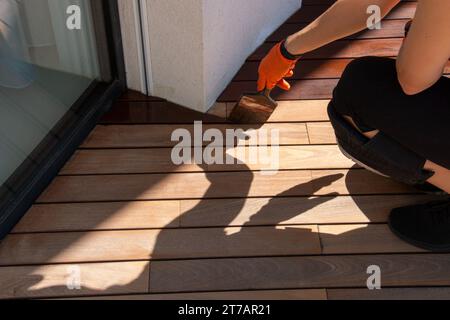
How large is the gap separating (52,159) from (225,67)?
656 mm

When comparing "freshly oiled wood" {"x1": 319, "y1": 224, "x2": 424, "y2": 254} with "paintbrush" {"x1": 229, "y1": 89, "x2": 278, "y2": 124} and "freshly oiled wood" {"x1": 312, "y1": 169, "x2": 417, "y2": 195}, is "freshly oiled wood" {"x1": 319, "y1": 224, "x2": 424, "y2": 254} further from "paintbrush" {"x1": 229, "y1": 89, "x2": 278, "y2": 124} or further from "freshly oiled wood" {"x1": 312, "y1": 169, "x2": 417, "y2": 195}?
"paintbrush" {"x1": 229, "y1": 89, "x2": 278, "y2": 124}

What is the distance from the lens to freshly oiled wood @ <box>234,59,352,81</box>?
2209 mm

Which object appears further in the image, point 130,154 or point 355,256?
point 130,154

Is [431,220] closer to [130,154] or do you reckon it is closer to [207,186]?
[207,186]

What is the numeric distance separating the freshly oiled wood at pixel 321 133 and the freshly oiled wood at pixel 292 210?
0.25 metres

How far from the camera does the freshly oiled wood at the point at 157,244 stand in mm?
1620

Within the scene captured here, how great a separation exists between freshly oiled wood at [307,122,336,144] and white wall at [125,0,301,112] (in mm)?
347

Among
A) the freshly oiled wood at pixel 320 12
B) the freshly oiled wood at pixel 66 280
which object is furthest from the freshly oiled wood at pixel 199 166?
the freshly oiled wood at pixel 320 12

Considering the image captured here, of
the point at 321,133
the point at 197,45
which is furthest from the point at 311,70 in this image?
the point at 197,45

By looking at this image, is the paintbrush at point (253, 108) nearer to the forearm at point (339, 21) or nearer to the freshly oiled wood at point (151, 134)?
the freshly oiled wood at point (151, 134)

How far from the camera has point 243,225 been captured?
1.70 metres
